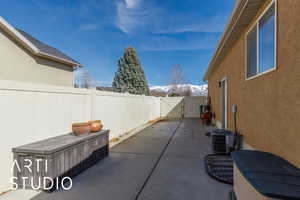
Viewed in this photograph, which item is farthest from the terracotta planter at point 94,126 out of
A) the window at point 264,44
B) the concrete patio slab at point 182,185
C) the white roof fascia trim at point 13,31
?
the white roof fascia trim at point 13,31

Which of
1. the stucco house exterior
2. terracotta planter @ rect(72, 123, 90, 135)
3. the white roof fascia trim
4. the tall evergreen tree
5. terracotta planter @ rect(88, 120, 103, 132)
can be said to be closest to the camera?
terracotta planter @ rect(72, 123, 90, 135)

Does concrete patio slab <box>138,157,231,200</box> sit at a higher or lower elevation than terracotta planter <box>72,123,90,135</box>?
lower

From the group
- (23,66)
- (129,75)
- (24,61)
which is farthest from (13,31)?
(129,75)

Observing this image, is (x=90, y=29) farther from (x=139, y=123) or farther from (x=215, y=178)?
(x=215, y=178)

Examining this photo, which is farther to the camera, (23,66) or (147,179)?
(23,66)

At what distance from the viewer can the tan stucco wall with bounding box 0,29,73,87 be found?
694 centimetres

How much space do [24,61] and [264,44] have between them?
8810mm

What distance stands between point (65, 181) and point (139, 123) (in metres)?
6.62

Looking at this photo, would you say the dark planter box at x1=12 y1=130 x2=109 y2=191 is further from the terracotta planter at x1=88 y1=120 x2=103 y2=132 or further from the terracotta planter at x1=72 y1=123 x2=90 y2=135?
the terracotta planter at x1=88 y1=120 x2=103 y2=132

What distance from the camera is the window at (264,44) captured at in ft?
9.80

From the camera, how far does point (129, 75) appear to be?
21.3 metres

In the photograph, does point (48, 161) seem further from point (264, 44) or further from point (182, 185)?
point (264, 44)

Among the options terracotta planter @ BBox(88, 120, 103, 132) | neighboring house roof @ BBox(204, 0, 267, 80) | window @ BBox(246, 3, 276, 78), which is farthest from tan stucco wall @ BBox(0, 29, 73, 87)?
window @ BBox(246, 3, 276, 78)

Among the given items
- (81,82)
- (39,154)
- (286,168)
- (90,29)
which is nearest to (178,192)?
(286,168)
